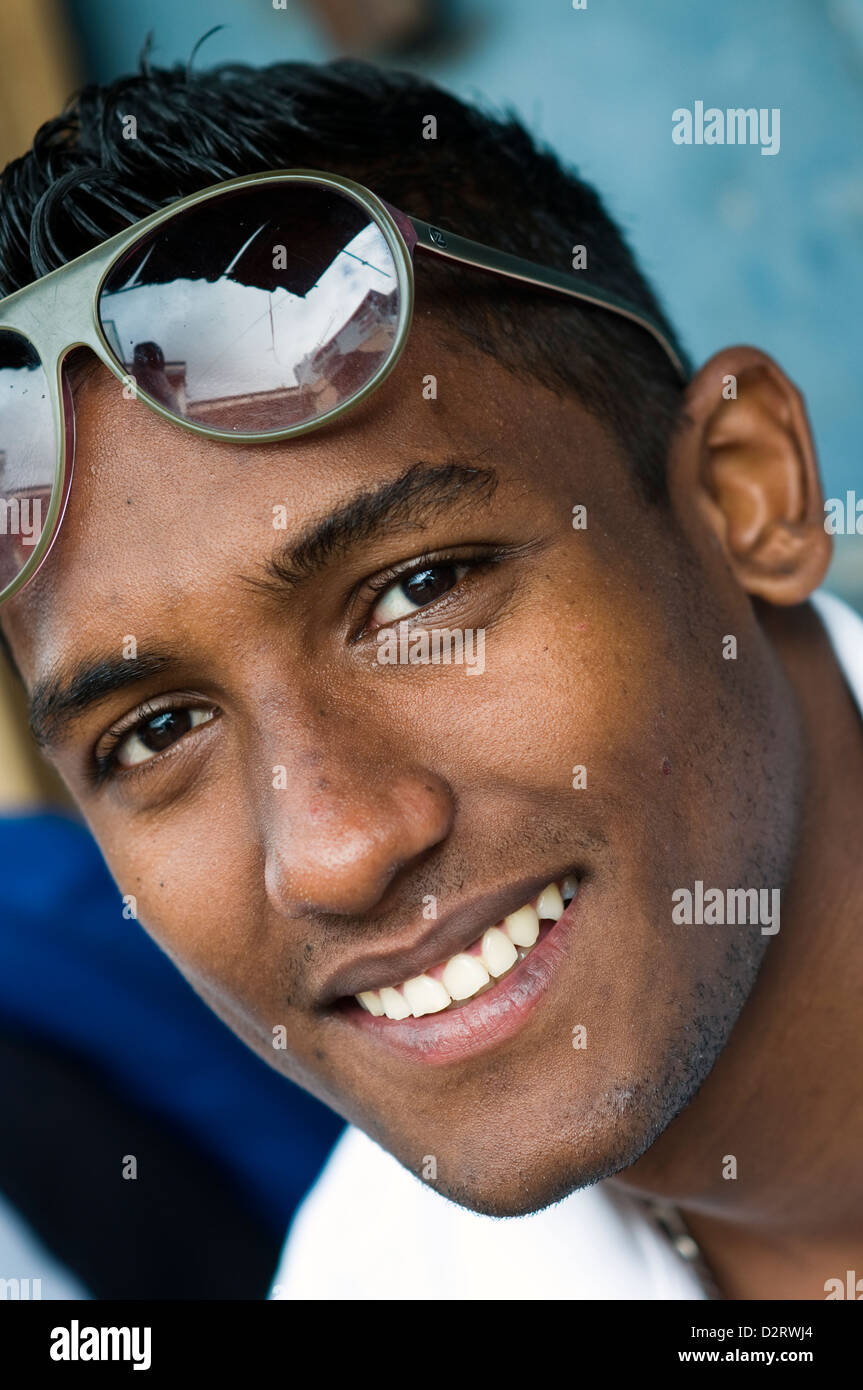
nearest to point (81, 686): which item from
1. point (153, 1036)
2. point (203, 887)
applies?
point (203, 887)

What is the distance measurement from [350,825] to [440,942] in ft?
0.63

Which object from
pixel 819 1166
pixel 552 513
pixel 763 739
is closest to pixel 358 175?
pixel 552 513

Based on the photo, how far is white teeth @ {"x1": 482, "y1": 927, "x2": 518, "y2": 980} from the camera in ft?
5.19

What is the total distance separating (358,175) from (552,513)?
0.58 meters

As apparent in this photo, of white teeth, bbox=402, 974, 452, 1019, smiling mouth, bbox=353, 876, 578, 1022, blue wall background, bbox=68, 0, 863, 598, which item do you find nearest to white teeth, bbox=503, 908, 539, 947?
smiling mouth, bbox=353, 876, 578, 1022

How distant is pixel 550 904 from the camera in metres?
1.59

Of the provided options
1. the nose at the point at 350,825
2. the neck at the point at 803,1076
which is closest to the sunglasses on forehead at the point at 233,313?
the nose at the point at 350,825

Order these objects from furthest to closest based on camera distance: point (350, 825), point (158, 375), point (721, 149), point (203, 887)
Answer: point (721, 149)
point (203, 887)
point (158, 375)
point (350, 825)

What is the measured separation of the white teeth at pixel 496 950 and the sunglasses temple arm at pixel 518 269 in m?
0.84

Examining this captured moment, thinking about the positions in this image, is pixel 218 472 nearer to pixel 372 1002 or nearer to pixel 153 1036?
pixel 372 1002

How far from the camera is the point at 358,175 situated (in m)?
1.80

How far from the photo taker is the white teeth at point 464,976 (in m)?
1.59
